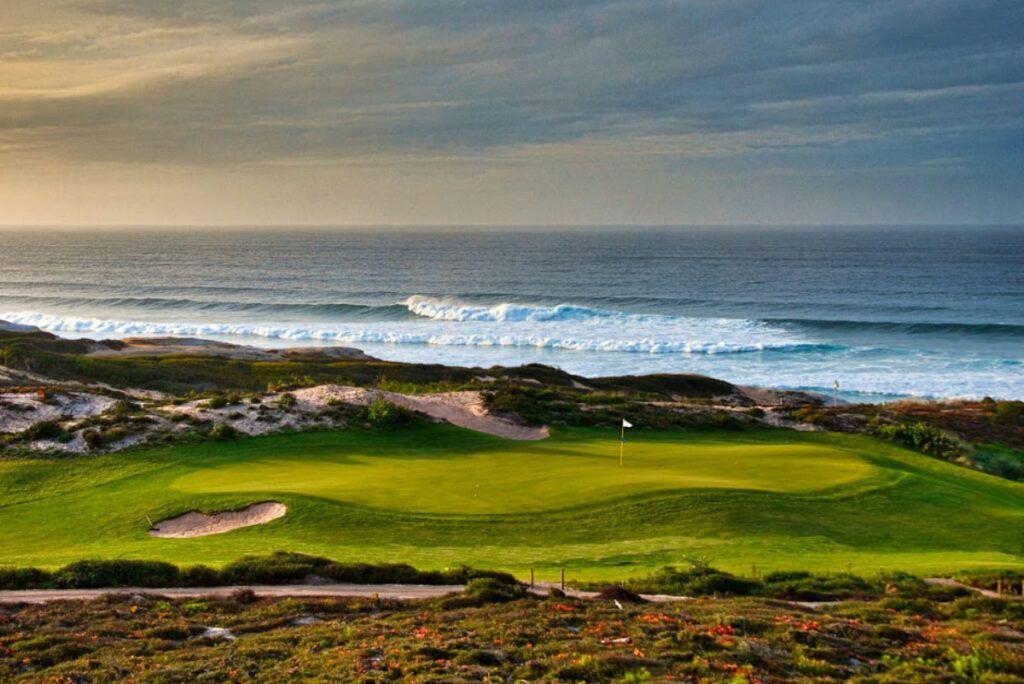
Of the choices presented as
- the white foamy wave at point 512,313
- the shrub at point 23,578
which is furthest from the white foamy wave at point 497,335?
the shrub at point 23,578

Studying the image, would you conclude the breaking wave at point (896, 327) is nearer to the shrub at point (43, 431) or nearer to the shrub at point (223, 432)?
the shrub at point (223, 432)

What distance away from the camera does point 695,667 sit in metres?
10.7

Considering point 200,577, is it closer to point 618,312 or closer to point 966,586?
point 966,586

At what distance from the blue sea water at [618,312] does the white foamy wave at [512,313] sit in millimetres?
343

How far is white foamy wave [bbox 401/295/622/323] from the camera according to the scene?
96.9 m

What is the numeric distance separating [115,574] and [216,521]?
4096mm

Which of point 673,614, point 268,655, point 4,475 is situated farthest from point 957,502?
point 4,475

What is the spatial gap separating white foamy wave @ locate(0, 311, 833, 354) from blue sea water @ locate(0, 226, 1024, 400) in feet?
0.85

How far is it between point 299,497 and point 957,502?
53.6 feet

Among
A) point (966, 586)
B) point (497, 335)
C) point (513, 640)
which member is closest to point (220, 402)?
point (513, 640)

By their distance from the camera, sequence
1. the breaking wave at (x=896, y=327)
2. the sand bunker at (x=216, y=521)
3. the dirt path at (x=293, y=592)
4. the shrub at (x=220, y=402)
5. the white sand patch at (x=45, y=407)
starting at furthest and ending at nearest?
the breaking wave at (x=896, y=327), the shrub at (x=220, y=402), the white sand patch at (x=45, y=407), the sand bunker at (x=216, y=521), the dirt path at (x=293, y=592)

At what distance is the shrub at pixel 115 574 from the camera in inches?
608

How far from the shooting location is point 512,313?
99.0 meters

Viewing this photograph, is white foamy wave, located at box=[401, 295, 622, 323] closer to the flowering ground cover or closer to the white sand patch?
the white sand patch
